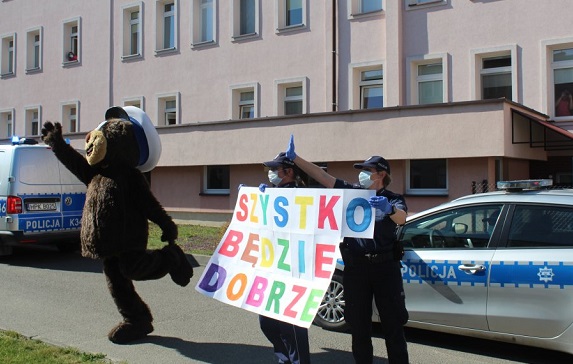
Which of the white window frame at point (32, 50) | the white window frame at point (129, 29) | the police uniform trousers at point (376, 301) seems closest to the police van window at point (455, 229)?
the police uniform trousers at point (376, 301)

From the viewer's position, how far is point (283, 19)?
57.0 ft

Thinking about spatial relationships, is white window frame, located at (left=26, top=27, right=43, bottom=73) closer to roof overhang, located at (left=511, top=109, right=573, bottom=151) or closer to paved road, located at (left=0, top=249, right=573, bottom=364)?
paved road, located at (left=0, top=249, right=573, bottom=364)

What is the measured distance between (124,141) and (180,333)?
2.11 meters

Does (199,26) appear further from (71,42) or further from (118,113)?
(118,113)

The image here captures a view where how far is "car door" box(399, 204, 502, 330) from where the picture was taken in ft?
16.7

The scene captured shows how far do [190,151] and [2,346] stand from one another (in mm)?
12549

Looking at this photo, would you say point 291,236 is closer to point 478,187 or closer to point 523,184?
point 523,184

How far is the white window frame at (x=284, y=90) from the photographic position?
54.6 feet

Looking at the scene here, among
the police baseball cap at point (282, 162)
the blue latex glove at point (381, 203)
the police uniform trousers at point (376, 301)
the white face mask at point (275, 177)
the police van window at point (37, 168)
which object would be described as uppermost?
the police van window at point (37, 168)

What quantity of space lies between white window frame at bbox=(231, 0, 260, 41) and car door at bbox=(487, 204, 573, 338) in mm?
13833

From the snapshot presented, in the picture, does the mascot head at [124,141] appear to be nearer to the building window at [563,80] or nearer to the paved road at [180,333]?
the paved road at [180,333]

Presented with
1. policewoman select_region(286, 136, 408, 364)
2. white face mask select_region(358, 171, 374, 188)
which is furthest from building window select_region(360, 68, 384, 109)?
policewoman select_region(286, 136, 408, 364)

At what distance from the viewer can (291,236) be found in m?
4.47

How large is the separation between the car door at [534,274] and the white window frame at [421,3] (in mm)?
10684
